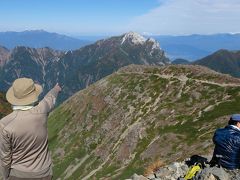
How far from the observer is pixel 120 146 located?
12638cm

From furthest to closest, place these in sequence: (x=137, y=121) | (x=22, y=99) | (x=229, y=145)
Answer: (x=137, y=121) → (x=229, y=145) → (x=22, y=99)

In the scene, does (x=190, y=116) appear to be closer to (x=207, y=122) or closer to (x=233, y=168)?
(x=207, y=122)

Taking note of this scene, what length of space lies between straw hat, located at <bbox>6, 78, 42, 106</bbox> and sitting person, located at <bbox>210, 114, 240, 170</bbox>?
12021 millimetres

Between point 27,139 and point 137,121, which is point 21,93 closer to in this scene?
point 27,139

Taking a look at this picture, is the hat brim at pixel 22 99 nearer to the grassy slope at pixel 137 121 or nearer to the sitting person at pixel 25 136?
the sitting person at pixel 25 136

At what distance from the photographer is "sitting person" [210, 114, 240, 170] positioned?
2050cm

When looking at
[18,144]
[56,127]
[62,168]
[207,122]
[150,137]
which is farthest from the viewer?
[56,127]

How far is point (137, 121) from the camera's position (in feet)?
449

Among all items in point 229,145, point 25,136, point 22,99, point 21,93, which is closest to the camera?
point 21,93

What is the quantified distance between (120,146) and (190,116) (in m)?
23.3

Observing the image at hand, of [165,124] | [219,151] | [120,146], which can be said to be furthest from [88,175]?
[219,151]

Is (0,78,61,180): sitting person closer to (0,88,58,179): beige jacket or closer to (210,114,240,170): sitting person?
(0,88,58,179): beige jacket

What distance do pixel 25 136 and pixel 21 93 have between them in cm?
129

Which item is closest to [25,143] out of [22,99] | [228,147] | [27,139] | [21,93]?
[27,139]
